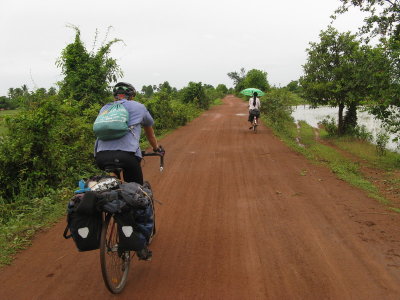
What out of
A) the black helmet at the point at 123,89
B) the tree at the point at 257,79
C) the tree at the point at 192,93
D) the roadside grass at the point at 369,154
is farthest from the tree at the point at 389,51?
the tree at the point at 257,79

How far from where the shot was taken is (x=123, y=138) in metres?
3.37

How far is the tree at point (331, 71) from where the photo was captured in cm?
1470

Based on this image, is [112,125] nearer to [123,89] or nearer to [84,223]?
[123,89]

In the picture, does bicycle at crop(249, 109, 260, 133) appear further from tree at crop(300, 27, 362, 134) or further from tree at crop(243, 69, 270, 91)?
tree at crop(243, 69, 270, 91)

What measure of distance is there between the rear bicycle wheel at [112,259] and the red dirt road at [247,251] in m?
0.15

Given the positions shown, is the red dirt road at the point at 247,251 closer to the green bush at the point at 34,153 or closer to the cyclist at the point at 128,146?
the cyclist at the point at 128,146

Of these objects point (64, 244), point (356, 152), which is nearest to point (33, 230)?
point (64, 244)

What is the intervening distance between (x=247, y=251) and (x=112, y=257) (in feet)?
5.48

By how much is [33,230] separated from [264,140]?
9141mm

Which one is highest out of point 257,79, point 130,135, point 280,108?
point 257,79

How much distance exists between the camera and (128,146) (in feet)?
11.1

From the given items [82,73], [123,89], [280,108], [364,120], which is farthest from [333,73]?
[364,120]

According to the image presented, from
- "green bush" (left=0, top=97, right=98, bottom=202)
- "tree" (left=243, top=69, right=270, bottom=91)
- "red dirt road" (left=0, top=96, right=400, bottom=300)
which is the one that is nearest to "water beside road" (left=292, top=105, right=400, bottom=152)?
"red dirt road" (left=0, top=96, right=400, bottom=300)

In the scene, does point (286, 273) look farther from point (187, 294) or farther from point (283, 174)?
point (283, 174)
